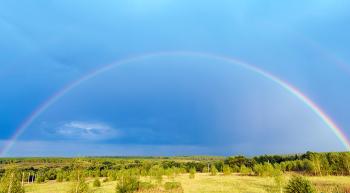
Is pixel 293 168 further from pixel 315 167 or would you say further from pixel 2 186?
pixel 2 186

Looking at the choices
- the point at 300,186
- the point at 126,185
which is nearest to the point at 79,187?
the point at 126,185

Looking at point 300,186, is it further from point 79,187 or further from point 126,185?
point 126,185

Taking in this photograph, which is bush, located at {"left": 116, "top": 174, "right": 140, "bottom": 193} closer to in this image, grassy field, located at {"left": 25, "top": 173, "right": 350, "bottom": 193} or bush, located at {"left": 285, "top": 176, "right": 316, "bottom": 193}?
grassy field, located at {"left": 25, "top": 173, "right": 350, "bottom": 193}

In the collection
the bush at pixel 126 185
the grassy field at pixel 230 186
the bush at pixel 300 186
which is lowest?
the grassy field at pixel 230 186

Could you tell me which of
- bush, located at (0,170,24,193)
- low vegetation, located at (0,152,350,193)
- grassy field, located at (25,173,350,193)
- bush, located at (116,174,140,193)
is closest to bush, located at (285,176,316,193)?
low vegetation, located at (0,152,350,193)

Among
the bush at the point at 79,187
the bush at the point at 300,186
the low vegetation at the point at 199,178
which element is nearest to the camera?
the bush at the point at 300,186

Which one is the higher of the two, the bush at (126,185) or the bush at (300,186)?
the bush at (300,186)

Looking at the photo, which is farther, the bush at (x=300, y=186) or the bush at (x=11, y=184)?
the bush at (x=11, y=184)

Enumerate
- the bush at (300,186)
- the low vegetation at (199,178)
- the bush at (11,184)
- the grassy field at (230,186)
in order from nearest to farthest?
the bush at (300,186), the bush at (11,184), the low vegetation at (199,178), the grassy field at (230,186)

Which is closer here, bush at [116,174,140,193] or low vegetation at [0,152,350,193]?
low vegetation at [0,152,350,193]

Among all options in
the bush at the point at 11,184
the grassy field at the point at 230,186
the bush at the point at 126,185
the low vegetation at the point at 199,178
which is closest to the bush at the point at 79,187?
the low vegetation at the point at 199,178

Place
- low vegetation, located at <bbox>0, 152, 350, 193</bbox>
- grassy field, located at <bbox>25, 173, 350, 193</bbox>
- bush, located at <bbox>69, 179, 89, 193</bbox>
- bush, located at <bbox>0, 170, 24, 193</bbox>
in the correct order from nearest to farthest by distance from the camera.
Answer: bush, located at <bbox>0, 170, 24, 193</bbox>
bush, located at <bbox>69, 179, 89, 193</bbox>
low vegetation, located at <bbox>0, 152, 350, 193</bbox>
grassy field, located at <bbox>25, 173, 350, 193</bbox>

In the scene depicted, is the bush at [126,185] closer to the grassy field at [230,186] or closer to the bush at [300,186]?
the grassy field at [230,186]

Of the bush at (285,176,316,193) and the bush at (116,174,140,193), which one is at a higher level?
the bush at (285,176,316,193)
